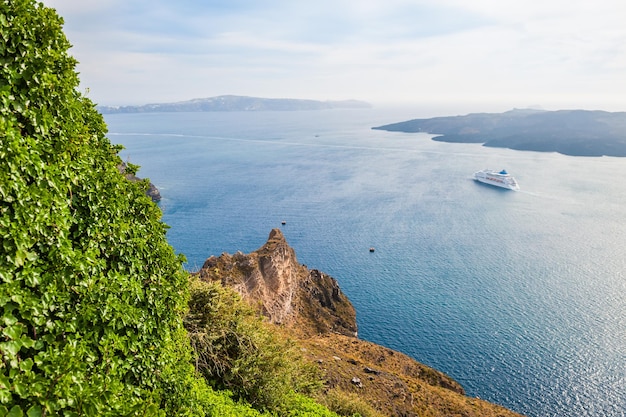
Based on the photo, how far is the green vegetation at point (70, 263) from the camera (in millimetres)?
5363

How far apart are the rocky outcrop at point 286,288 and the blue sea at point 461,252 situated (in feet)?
11.7

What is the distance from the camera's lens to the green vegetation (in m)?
5.36

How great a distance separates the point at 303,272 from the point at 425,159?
12812 cm

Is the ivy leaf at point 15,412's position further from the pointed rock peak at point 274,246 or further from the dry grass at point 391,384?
the pointed rock peak at point 274,246

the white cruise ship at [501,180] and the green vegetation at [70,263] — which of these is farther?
the white cruise ship at [501,180]

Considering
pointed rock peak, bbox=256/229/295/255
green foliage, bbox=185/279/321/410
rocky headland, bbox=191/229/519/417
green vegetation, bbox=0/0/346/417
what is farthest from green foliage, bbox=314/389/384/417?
pointed rock peak, bbox=256/229/295/255

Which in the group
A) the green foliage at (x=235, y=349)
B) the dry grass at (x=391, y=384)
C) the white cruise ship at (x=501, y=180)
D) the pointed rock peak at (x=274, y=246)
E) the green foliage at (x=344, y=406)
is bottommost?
the dry grass at (x=391, y=384)

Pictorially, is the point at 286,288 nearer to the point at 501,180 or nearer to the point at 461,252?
the point at 461,252

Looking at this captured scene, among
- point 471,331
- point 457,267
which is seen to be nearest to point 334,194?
point 457,267

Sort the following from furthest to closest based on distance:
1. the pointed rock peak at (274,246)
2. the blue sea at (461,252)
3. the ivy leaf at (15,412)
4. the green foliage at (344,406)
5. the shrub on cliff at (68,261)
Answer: the pointed rock peak at (274,246), the blue sea at (461,252), the green foliage at (344,406), the shrub on cliff at (68,261), the ivy leaf at (15,412)

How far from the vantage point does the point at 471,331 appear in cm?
5028

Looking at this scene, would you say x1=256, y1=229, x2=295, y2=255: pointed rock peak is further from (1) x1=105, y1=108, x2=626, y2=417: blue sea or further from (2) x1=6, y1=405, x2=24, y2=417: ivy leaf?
(2) x1=6, y1=405, x2=24, y2=417: ivy leaf

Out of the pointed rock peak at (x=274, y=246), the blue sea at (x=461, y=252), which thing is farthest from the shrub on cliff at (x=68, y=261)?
the pointed rock peak at (x=274, y=246)

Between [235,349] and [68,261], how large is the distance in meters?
9.99
